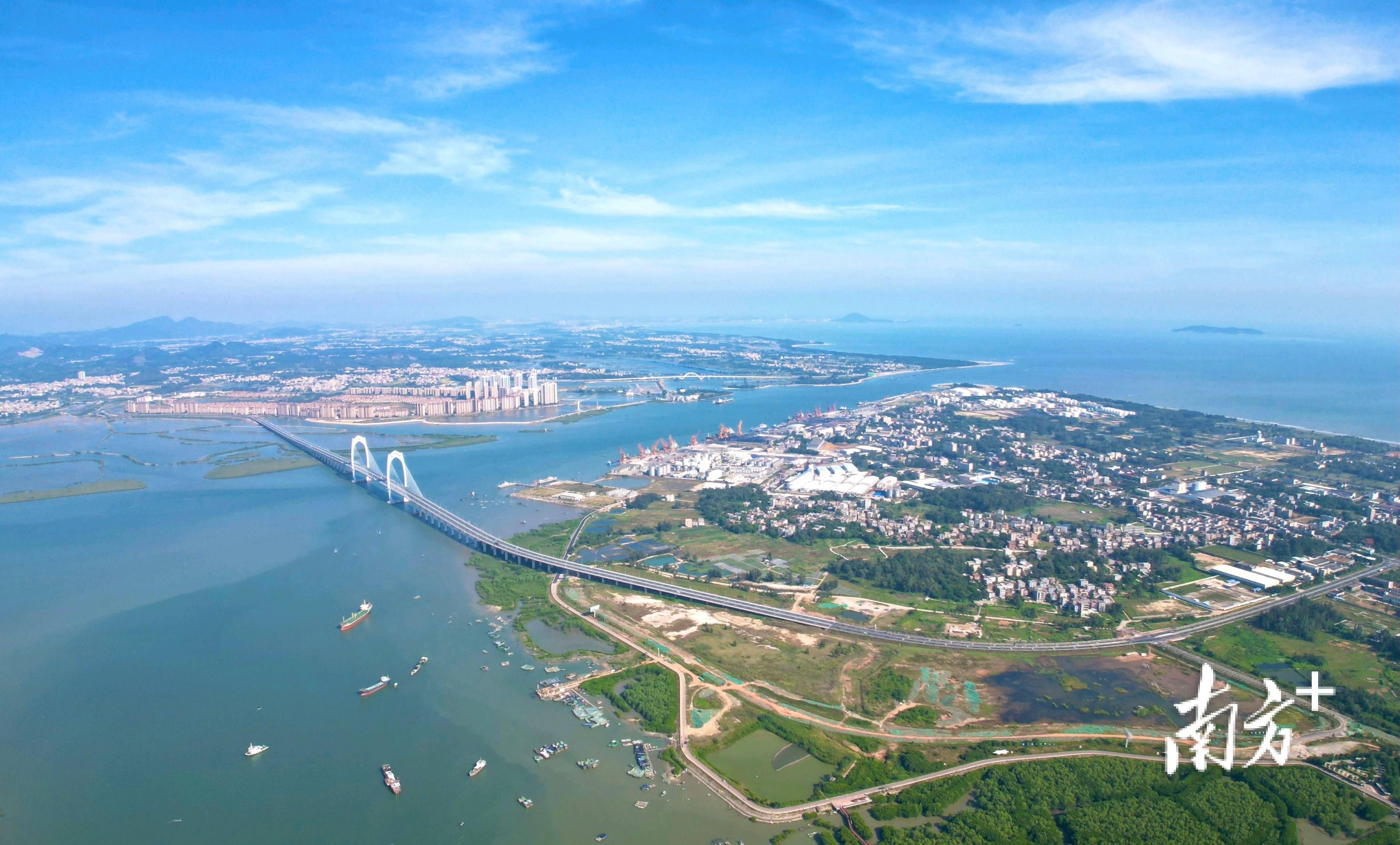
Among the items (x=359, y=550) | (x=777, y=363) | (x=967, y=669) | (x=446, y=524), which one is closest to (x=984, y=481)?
(x=967, y=669)

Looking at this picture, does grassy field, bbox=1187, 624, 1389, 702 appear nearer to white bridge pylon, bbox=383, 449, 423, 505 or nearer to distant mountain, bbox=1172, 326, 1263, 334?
white bridge pylon, bbox=383, 449, 423, 505

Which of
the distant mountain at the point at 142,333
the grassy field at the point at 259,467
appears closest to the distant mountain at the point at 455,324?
the distant mountain at the point at 142,333

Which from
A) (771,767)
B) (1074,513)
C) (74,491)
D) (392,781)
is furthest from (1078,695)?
(74,491)

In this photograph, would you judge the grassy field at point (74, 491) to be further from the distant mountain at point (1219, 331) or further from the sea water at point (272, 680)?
the distant mountain at point (1219, 331)

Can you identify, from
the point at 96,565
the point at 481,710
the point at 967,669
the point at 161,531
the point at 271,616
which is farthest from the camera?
the point at 161,531

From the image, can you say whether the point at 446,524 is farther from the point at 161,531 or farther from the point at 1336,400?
the point at 1336,400

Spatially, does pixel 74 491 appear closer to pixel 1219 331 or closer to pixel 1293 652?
pixel 1293 652
